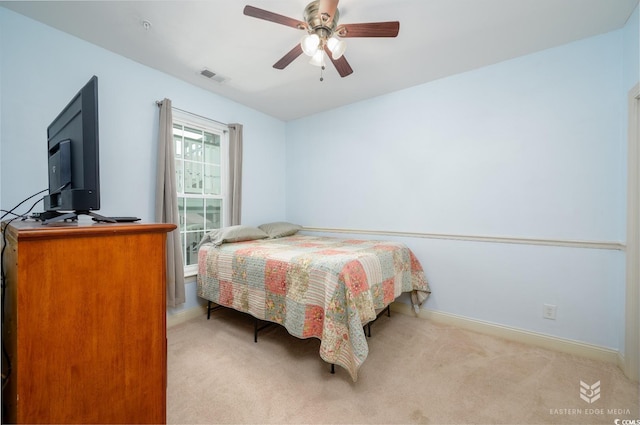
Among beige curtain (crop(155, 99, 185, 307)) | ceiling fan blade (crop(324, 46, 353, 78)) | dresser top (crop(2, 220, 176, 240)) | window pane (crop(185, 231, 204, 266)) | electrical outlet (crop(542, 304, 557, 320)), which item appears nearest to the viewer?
dresser top (crop(2, 220, 176, 240))

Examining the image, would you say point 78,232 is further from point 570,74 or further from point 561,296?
point 570,74

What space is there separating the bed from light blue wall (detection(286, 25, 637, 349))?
0.47 metres

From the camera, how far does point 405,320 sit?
8.68 ft

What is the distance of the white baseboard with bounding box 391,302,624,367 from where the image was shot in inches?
74.7

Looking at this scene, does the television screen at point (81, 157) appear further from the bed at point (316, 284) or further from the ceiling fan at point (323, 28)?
the bed at point (316, 284)

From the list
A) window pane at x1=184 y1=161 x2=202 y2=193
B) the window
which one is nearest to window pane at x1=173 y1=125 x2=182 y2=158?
the window

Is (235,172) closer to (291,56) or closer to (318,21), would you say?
(291,56)

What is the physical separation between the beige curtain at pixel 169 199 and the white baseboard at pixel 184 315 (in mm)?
199

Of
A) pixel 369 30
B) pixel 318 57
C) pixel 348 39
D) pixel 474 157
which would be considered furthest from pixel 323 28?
pixel 474 157

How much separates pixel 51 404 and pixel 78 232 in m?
0.51

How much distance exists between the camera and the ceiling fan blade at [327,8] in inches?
54.4

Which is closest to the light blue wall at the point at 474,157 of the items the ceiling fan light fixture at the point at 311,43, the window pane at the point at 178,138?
the window pane at the point at 178,138

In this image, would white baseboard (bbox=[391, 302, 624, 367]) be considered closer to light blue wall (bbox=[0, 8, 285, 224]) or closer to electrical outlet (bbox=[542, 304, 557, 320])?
electrical outlet (bbox=[542, 304, 557, 320])

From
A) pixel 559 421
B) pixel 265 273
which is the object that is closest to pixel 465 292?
pixel 559 421
